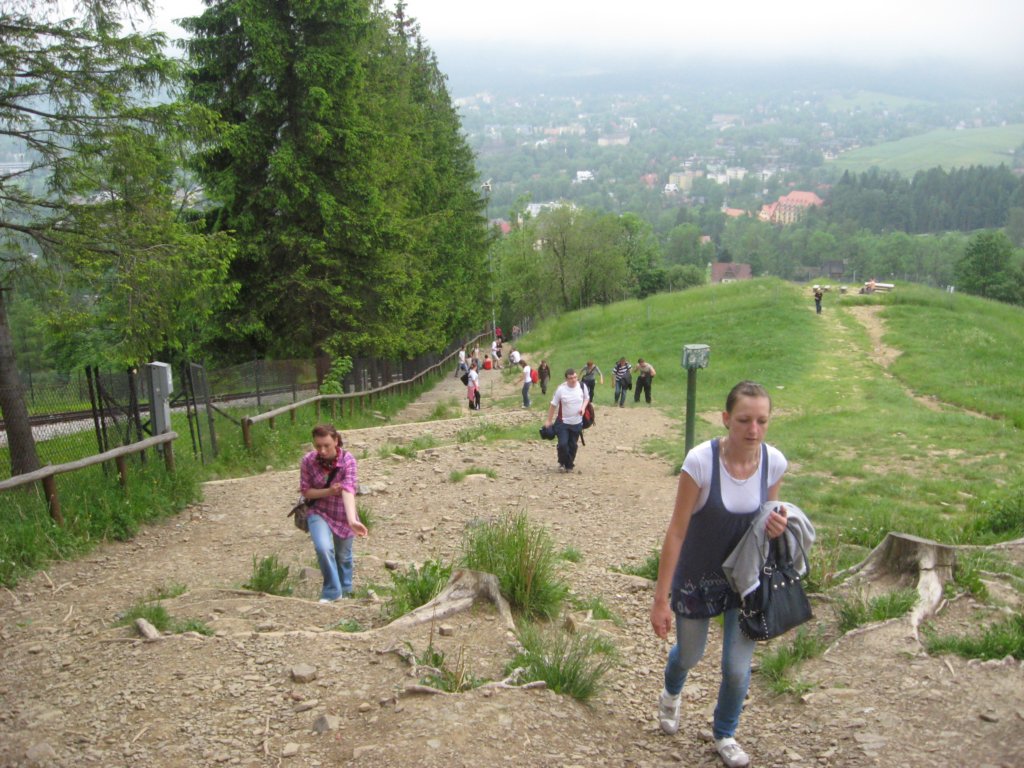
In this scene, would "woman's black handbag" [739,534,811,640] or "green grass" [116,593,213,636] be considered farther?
"green grass" [116,593,213,636]

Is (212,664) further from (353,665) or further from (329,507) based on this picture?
(329,507)

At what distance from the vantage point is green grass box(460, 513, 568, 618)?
5.91 m

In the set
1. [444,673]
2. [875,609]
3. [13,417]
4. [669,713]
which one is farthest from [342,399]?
[669,713]

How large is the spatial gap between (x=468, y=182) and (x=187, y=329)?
2599 cm

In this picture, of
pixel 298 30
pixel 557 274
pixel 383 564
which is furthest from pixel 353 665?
pixel 557 274

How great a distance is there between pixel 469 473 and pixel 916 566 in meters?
6.73

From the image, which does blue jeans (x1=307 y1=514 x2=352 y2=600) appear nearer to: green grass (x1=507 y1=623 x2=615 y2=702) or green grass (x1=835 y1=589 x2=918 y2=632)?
green grass (x1=507 y1=623 x2=615 y2=702)

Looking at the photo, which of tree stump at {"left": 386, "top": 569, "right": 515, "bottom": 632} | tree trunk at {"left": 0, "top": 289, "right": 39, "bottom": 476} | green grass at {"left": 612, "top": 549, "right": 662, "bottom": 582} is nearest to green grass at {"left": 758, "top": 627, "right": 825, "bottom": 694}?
tree stump at {"left": 386, "top": 569, "right": 515, "bottom": 632}

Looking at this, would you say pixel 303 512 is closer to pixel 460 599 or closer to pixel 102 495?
pixel 460 599

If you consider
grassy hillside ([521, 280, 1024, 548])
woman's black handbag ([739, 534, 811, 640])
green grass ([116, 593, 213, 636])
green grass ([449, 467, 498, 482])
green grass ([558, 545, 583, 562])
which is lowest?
grassy hillside ([521, 280, 1024, 548])

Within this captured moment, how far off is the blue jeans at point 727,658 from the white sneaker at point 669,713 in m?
0.25

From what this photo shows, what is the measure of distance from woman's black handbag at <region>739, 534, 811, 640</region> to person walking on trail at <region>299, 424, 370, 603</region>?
3548 mm

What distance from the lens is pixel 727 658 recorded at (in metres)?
4.11

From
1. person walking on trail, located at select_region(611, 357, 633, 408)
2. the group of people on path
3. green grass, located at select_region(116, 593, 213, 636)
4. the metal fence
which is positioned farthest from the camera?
person walking on trail, located at select_region(611, 357, 633, 408)
